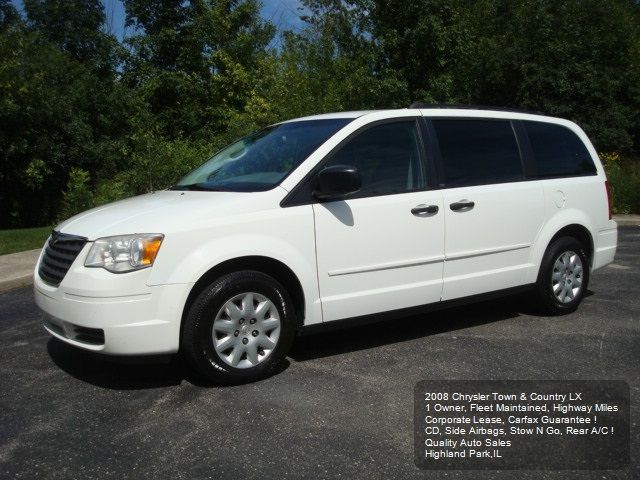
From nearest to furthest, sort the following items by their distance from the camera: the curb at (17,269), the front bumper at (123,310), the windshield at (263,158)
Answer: the front bumper at (123,310) < the windshield at (263,158) < the curb at (17,269)

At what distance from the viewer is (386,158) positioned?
4.85 meters

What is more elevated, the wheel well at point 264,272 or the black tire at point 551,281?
the wheel well at point 264,272

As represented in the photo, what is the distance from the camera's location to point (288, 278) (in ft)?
14.4

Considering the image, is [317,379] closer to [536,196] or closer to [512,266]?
[512,266]

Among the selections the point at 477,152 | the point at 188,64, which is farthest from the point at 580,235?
the point at 188,64

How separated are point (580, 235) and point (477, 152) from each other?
59.6 inches

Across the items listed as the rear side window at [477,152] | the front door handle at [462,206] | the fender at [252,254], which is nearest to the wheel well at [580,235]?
the rear side window at [477,152]

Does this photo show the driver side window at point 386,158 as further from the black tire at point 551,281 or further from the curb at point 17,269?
the curb at point 17,269

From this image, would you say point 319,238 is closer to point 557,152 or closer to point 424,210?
point 424,210

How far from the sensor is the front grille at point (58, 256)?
411 centimetres

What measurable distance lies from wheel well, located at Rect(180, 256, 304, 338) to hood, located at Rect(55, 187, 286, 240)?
0.31m

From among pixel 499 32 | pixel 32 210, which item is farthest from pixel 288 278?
pixel 499 32

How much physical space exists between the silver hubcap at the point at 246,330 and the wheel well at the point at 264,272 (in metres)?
0.18

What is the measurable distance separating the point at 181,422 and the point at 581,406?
230 cm
